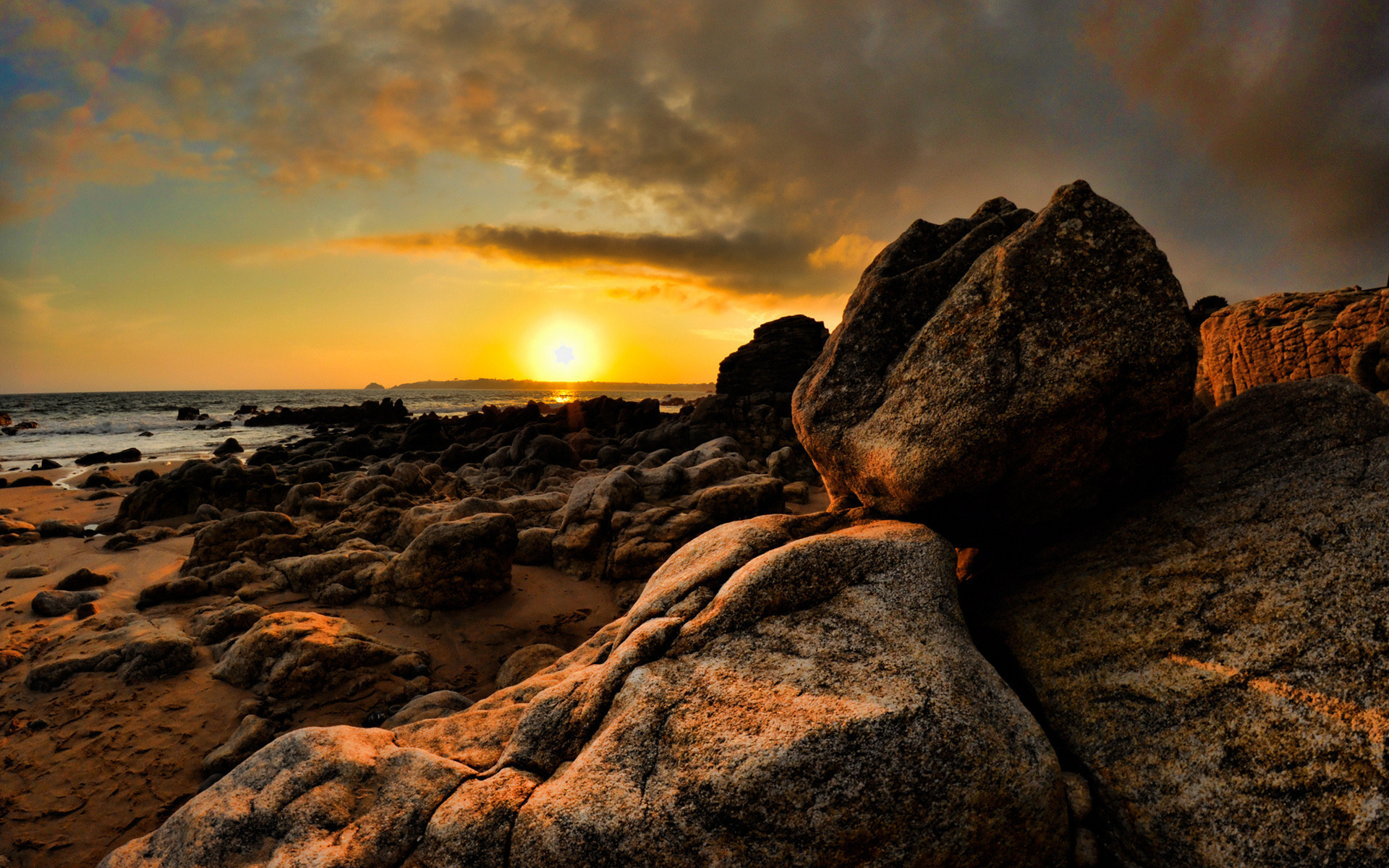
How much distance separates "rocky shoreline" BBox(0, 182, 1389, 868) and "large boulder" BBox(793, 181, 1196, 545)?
0.9 inches

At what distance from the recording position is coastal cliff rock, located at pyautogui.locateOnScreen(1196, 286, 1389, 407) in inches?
326

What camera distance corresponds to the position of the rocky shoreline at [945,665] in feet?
9.15

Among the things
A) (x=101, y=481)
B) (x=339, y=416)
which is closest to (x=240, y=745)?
(x=101, y=481)

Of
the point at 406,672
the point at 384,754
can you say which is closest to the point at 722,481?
the point at 406,672

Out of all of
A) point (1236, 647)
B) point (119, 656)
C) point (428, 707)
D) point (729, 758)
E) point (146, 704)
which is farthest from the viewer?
point (119, 656)

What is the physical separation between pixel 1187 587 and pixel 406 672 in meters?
7.86

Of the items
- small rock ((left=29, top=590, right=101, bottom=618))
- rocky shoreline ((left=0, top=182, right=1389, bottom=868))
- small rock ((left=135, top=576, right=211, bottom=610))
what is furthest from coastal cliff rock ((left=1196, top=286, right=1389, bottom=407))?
small rock ((left=29, top=590, right=101, bottom=618))

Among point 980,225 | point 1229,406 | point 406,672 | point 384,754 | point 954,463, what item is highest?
point 980,225

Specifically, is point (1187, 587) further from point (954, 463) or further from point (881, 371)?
point (881, 371)

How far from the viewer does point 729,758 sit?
9.66ft

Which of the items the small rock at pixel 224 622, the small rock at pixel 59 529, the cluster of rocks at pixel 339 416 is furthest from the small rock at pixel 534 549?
the cluster of rocks at pixel 339 416

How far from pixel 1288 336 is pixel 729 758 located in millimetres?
11587

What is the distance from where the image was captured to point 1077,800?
3.05 meters

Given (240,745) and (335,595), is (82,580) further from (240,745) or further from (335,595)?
(240,745)
